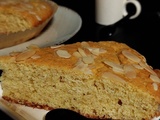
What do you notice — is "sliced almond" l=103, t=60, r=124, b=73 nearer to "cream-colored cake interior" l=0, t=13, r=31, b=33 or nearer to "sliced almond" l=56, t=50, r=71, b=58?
"sliced almond" l=56, t=50, r=71, b=58

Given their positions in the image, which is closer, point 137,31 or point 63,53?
point 63,53

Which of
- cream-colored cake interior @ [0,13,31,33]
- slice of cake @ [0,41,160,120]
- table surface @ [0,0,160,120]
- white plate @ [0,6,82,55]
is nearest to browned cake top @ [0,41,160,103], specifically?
slice of cake @ [0,41,160,120]

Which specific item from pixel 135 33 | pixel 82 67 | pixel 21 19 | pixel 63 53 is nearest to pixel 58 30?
pixel 21 19

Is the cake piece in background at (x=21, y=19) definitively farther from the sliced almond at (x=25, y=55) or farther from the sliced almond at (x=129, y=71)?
the sliced almond at (x=129, y=71)

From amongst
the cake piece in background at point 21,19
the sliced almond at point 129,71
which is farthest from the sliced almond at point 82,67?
the cake piece in background at point 21,19

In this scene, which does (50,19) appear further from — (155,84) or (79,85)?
(155,84)

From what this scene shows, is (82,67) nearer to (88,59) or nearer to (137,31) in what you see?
(88,59)
